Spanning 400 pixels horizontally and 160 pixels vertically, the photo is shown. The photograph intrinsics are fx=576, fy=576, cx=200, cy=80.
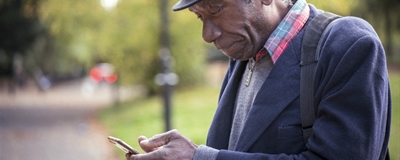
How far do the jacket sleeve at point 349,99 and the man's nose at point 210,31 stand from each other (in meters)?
0.37

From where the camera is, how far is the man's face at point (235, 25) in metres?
1.98

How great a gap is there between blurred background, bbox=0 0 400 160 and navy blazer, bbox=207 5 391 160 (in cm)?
573

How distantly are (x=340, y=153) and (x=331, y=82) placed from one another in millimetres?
222

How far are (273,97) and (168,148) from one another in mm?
393

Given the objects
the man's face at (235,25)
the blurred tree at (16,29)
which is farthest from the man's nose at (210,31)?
the blurred tree at (16,29)

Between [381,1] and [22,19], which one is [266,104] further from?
[22,19]

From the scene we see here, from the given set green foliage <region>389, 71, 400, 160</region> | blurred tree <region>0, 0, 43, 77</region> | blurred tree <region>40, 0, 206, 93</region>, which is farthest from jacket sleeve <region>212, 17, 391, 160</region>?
blurred tree <region>0, 0, 43, 77</region>

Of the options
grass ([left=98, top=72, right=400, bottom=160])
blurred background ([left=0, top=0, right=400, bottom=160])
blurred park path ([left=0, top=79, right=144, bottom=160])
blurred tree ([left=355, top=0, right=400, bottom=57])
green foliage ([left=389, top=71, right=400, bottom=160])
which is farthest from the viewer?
blurred tree ([left=355, top=0, right=400, bottom=57])

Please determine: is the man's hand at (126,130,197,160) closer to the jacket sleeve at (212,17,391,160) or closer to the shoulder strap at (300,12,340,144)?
the jacket sleeve at (212,17,391,160)

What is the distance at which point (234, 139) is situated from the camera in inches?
85.4

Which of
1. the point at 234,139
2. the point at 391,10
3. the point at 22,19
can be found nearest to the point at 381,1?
the point at 391,10

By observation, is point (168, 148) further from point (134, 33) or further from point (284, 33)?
point (134, 33)

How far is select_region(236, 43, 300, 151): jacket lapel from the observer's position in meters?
1.91

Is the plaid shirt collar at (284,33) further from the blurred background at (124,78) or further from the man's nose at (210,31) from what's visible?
the blurred background at (124,78)
